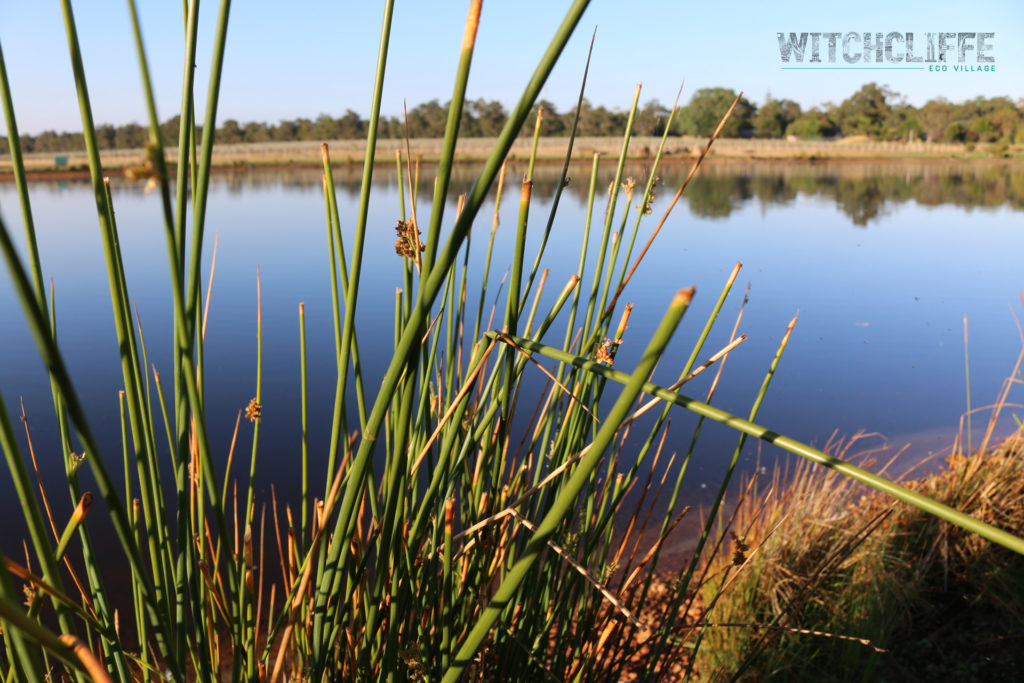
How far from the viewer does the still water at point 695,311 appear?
3.47m

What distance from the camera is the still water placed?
3.47 meters

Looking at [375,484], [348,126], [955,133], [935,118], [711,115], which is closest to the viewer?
[375,484]

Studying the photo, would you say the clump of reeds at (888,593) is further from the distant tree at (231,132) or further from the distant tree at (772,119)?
the distant tree at (772,119)

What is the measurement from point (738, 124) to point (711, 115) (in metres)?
8.91

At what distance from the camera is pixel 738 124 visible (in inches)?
1353

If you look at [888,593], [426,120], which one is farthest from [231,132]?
[888,593]

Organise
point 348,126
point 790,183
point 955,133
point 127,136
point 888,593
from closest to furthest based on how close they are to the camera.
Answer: point 888,593 → point 790,183 → point 127,136 → point 348,126 → point 955,133

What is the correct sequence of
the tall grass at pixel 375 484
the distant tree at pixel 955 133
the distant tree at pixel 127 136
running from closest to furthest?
the tall grass at pixel 375 484, the distant tree at pixel 127 136, the distant tree at pixel 955 133

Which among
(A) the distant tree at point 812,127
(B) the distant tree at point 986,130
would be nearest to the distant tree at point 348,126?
(A) the distant tree at point 812,127

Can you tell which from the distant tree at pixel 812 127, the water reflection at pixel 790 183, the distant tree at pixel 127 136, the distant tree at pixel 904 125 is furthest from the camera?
the distant tree at pixel 812 127

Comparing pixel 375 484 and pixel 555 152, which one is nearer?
pixel 375 484

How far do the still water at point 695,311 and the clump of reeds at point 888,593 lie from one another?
1.00m

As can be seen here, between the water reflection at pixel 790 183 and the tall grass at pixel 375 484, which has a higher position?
the water reflection at pixel 790 183

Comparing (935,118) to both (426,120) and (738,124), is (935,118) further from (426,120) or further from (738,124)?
(426,120)
